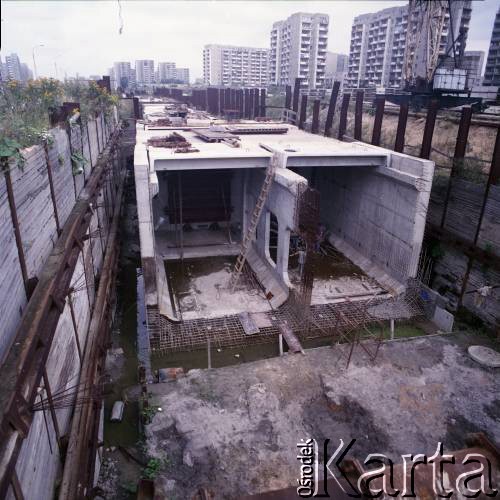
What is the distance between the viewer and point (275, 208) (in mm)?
15562

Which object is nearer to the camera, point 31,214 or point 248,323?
point 31,214

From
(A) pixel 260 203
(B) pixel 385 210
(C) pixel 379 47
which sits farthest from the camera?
(C) pixel 379 47

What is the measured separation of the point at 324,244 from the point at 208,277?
21.4 ft

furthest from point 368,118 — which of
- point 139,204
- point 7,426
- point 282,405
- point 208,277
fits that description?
point 7,426

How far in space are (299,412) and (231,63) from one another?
132 meters

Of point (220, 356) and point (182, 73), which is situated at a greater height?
point (182, 73)

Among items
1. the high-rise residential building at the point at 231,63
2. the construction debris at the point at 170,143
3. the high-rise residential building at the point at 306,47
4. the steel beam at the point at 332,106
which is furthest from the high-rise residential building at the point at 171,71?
the construction debris at the point at 170,143

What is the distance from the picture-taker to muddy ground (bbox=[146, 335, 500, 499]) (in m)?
7.93

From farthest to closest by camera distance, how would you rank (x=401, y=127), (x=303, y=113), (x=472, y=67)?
(x=472, y=67) < (x=303, y=113) < (x=401, y=127)

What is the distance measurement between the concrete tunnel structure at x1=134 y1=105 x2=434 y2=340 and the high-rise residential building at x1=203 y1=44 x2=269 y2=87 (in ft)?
367

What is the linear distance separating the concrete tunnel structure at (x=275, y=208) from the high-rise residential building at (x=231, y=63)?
112 meters

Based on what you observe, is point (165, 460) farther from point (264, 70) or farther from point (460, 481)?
point (264, 70)

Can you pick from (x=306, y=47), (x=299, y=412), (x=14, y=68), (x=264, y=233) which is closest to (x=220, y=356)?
(x=299, y=412)

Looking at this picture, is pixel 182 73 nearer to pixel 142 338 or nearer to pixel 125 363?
pixel 142 338
